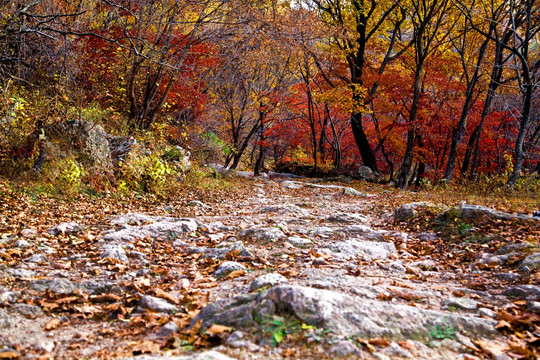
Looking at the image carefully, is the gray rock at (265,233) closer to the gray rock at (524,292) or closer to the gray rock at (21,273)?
the gray rock at (21,273)

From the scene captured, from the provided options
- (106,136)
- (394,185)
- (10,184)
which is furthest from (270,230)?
(394,185)

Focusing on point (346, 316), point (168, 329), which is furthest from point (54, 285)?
point (346, 316)

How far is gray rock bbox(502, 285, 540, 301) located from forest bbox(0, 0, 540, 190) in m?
5.74

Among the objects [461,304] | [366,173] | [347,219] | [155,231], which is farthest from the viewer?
[366,173]

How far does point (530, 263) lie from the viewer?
3.84 meters

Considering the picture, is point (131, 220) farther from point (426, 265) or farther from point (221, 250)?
point (426, 265)

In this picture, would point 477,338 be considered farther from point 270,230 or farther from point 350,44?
point 350,44

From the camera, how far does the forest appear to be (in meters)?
7.71

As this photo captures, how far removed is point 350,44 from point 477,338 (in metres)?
17.5

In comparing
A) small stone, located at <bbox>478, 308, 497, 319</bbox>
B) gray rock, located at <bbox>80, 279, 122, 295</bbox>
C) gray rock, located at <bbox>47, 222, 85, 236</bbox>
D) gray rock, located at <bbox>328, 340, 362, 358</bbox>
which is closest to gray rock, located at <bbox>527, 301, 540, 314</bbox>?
small stone, located at <bbox>478, 308, 497, 319</bbox>

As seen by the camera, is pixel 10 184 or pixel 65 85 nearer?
pixel 10 184

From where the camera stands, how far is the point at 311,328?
234 centimetres

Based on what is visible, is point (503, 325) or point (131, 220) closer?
point (503, 325)

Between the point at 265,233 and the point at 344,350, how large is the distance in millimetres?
3520
